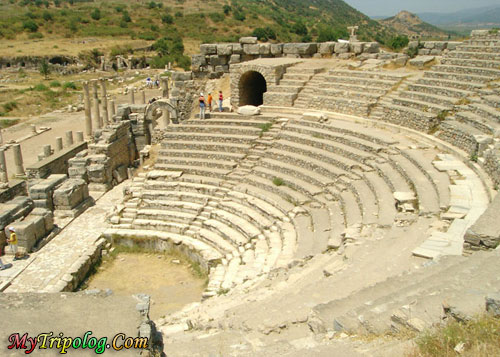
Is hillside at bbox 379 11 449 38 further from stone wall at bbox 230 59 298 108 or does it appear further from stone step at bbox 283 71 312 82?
stone wall at bbox 230 59 298 108

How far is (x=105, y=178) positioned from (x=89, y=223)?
2.97 metres

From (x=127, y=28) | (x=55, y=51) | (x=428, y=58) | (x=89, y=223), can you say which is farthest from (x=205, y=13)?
(x=89, y=223)

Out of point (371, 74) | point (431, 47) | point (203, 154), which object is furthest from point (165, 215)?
point (431, 47)

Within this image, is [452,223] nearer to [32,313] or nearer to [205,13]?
[32,313]

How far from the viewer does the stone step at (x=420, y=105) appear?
48.6 feet

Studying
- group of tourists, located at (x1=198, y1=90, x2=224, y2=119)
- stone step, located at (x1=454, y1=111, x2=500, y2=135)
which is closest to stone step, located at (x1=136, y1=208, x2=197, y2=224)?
group of tourists, located at (x1=198, y1=90, x2=224, y2=119)

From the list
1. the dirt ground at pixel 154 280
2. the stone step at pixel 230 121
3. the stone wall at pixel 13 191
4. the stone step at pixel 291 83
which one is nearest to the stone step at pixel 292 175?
the stone step at pixel 230 121

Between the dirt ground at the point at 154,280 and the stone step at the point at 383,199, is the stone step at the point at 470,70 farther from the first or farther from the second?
the dirt ground at the point at 154,280

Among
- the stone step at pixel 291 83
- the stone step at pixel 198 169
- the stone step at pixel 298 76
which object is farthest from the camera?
the stone step at pixel 298 76

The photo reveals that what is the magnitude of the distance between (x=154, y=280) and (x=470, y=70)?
1200 centimetres

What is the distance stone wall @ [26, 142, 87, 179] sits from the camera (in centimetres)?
1632

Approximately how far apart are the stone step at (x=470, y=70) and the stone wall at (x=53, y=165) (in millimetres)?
14040

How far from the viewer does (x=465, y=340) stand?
4383mm

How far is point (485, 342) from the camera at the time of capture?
427 centimetres
